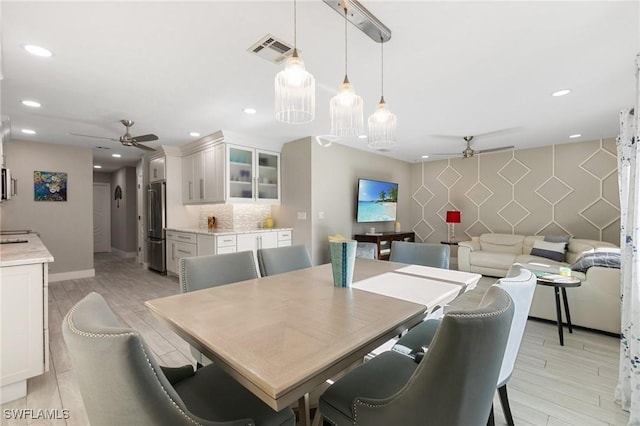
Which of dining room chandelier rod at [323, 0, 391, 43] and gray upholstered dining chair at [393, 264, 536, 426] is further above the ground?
dining room chandelier rod at [323, 0, 391, 43]

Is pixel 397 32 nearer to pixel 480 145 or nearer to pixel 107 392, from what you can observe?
pixel 107 392

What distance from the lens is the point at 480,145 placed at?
16.8 feet

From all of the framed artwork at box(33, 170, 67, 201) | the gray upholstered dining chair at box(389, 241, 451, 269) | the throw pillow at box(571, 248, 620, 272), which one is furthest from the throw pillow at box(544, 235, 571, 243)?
the framed artwork at box(33, 170, 67, 201)

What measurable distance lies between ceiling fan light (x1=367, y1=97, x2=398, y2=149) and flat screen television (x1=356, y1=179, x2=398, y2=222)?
3152 millimetres

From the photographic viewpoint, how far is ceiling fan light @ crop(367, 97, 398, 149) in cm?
192

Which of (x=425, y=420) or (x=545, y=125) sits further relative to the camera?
(x=545, y=125)

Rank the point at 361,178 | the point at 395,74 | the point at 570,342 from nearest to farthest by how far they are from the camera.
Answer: the point at 395,74 → the point at 570,342 → the point at 361,178

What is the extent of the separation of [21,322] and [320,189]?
3589mm

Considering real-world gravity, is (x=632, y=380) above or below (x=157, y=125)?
below

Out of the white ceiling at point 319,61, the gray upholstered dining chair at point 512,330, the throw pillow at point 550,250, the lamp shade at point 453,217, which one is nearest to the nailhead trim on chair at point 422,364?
the gray upholstered dining chair at point 512,330

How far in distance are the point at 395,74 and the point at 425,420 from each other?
2.47 metres

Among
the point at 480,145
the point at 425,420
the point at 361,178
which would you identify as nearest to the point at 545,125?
the point at 480,145

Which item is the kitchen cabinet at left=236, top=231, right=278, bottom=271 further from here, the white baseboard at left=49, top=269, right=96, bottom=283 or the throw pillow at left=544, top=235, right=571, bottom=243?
the throw pillow at left=544, top=235, right=571, bottom=243

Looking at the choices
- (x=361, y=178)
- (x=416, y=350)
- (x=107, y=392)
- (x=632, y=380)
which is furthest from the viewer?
(x=361, y=178)
